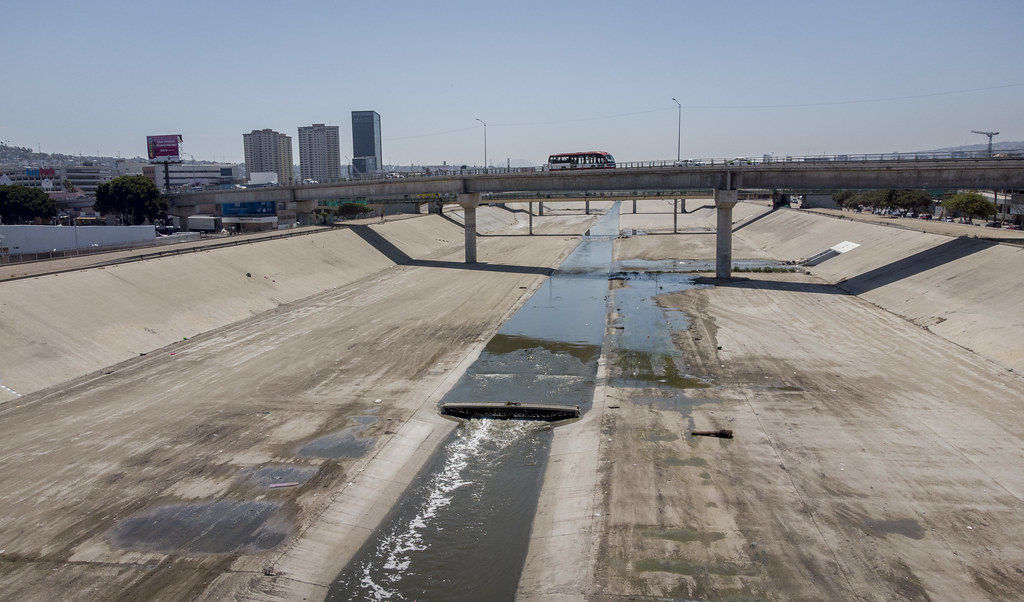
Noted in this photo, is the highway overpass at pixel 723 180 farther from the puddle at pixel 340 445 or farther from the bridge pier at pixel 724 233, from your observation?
the puddle at pixel 340 445

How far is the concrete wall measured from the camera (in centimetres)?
6738

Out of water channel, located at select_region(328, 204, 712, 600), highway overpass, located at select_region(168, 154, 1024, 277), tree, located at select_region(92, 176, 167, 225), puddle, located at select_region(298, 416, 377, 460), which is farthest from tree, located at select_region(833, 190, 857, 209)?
puddle, located at select_region(298, 416, 377, 460)

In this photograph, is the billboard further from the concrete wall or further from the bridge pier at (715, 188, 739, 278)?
the bridge pier at (715, 188, 739, 278)

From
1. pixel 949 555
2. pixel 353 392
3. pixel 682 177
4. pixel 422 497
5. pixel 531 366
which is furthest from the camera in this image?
pixel 682 177

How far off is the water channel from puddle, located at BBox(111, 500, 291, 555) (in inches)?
128

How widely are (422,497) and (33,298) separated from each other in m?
33.6

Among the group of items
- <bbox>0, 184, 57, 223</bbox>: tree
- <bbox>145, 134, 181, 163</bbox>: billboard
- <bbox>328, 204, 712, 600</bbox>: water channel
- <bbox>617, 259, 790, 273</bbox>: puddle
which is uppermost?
<bbox>145, 134, 181, 163</bbox>: billboard

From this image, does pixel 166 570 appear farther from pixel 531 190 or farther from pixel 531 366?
pixel 531 190

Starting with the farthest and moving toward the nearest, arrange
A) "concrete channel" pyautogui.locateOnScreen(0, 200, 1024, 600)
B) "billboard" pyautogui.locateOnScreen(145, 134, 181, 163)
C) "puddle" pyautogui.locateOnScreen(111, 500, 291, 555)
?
"billboard" pyautogui.locateOnScreen(145, 134, 181, 163) < "puddle" pyautogui.locateOnScreen(111, 500, 291, 555) < "concrete channel" pyautogui.locateOnScreen(0, 200, 1024, 600)

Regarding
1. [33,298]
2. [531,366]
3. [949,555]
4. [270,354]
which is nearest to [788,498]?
[949,555]

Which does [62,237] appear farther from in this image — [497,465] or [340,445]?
[497,465]

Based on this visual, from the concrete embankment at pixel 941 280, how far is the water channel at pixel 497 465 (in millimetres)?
17126

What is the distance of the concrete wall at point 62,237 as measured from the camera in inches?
2653

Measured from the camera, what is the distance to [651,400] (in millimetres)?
33250
